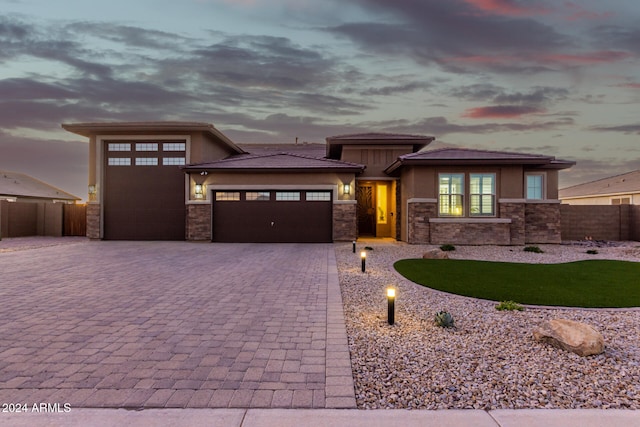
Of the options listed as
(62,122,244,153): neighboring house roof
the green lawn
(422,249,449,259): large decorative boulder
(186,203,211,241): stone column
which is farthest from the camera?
Result: (186,203,211,241): stone column

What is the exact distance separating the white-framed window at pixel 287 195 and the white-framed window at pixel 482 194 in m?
8.63

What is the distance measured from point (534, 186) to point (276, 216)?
44.0ft

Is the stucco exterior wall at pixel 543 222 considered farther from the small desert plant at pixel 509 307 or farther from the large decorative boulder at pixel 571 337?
the large decorative boulder at pixel 571 337

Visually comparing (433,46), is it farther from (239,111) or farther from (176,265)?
(239,111)

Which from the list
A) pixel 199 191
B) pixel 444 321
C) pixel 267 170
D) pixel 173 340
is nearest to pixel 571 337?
pixel 444 321

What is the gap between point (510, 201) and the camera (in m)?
15.4

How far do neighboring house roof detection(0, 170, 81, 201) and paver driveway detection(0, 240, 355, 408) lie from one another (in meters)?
25.7

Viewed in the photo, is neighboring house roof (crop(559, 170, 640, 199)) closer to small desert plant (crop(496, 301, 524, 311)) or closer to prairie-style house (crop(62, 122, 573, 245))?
prairie-style house (crop(62, 122, 573, 245))

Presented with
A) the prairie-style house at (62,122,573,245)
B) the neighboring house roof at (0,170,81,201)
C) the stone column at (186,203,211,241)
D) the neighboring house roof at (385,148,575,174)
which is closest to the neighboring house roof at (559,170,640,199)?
the prairie-style house at (62,122,573,245)

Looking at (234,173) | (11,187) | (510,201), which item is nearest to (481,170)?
(510,201)

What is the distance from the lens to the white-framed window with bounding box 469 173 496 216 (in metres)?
15.6

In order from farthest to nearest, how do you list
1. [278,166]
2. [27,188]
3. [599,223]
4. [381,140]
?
[27,188] → [381,140] → [599,223] → [278,166]

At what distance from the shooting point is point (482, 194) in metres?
15.6

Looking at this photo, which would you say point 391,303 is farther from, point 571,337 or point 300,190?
point 300,190
